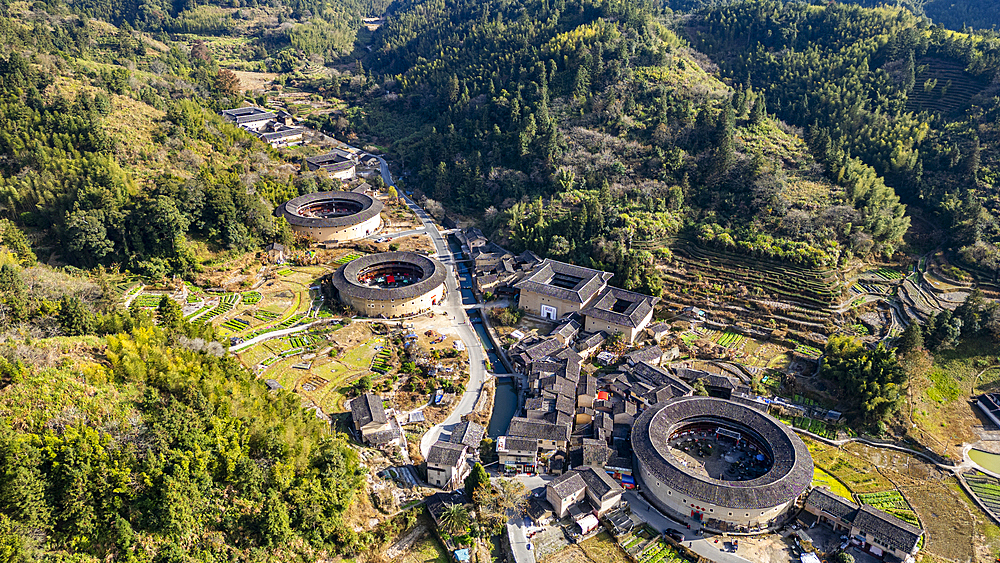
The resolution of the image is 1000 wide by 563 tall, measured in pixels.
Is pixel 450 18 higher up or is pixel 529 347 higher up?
pixel 450 18

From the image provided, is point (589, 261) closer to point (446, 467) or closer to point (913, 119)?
point (446, 467)

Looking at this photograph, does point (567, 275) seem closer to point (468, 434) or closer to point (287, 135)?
point (468, 434)

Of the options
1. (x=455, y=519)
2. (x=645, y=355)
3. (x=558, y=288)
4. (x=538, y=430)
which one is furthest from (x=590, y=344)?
(x=455, y=519)

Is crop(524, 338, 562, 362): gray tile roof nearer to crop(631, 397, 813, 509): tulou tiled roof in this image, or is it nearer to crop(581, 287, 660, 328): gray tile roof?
crop(581, 287, 660, 328): gray tile roof

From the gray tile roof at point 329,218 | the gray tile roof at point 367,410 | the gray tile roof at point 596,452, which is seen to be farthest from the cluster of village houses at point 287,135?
the gray tile roof at point 596,452

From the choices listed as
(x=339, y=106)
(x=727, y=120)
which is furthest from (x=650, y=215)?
(x=339, y=106)
